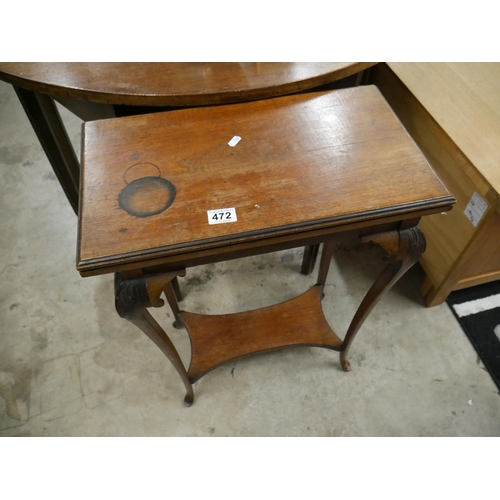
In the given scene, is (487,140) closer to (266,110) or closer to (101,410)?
(266,110)

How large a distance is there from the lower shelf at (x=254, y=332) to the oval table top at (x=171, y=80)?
0.64m

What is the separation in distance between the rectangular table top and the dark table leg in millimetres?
340

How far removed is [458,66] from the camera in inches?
45.4

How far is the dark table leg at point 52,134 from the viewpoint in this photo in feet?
3.44

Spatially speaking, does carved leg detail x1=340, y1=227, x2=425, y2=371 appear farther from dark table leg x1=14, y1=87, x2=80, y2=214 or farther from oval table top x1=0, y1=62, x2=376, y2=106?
dark table leg x1=14, y1=87, x2=80, y2=214

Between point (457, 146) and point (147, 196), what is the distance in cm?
76

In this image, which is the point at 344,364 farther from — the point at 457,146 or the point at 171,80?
the point at 171,80

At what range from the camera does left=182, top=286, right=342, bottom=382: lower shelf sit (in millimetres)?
1154

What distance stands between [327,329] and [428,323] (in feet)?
1.22

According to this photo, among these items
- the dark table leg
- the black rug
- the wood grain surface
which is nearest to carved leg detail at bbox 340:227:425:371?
the wood grain surface

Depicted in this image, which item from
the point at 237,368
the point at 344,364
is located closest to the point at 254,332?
the point at 237,368

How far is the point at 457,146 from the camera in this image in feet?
3.24

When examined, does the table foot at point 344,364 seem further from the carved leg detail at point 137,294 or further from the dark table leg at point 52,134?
the dark table leg at point 52,134

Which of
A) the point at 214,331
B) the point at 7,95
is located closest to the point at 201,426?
the point at 214,331
